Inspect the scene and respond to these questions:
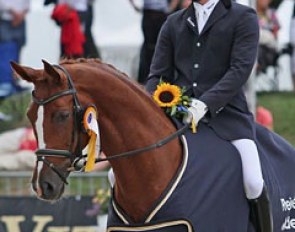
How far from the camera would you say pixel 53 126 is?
5.52 meters

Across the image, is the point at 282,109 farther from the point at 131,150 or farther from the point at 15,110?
the point at 131,150

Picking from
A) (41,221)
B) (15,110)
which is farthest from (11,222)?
(15,110)

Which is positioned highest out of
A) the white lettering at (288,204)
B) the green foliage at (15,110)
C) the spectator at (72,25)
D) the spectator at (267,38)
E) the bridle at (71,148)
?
the bridle at (71,148)

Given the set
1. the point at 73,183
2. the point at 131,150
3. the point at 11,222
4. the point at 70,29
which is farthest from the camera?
the point at 70,29

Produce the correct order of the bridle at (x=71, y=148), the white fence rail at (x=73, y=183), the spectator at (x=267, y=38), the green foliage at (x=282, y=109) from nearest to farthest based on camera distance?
the bridle at (x=71, y=148) < the white fence rail at (x=73, y=183) < the green foliage at (x=282, y=109) < the spectator at (x=267, y=38)

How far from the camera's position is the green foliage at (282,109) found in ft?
39.8

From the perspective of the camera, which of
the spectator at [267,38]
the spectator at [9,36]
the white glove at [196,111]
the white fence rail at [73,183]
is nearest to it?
the white glove at [196,111]

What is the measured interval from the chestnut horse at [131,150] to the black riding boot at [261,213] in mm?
79

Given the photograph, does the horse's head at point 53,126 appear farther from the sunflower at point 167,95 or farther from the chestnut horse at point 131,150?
the sunflower at point 167,95

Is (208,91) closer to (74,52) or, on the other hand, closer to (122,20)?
(74,52)

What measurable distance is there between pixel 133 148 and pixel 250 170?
719 mm

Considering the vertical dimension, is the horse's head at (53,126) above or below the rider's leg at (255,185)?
above

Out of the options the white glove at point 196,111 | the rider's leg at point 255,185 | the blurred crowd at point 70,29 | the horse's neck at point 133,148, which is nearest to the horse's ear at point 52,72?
the horse's neck at point 133,148

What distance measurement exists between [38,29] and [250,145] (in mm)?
7211
